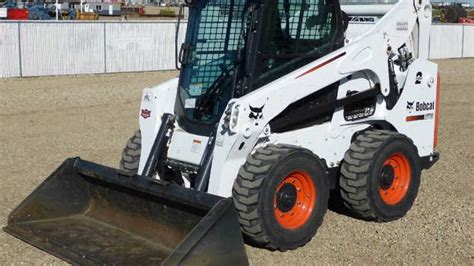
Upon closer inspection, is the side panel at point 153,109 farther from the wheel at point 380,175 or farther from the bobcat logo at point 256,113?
the wheel at point 380,175

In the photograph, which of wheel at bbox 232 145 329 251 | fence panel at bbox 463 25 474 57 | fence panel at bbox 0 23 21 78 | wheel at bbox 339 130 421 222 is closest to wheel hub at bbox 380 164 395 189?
wheel at bbox 339 130 421 222

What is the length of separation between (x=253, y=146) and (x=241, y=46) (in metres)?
0.88

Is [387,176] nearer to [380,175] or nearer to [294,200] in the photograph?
[380,175]

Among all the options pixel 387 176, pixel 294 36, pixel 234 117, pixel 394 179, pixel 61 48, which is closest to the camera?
pixel 234 117

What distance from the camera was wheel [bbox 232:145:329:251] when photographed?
16.8ft

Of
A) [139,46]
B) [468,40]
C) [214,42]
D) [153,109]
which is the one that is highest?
[214,42]

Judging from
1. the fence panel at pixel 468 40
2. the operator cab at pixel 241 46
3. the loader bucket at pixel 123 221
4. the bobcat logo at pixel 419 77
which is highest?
the operator cab at pixel 241 46

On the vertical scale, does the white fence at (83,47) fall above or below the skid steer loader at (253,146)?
below

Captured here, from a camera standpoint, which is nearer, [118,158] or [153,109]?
[153,109]

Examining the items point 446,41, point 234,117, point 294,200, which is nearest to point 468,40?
point 446,41

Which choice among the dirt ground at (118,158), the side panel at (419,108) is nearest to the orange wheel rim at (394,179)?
the dirt ground at (118,158)

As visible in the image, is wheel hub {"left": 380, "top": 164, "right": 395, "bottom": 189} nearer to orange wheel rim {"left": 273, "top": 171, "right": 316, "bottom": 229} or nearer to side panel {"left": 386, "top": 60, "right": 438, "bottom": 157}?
side panel {"left": 386, "top": 60, "right": 438, "bottom": 157}

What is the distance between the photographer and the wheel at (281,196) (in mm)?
5113

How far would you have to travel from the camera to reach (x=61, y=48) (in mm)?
18641
